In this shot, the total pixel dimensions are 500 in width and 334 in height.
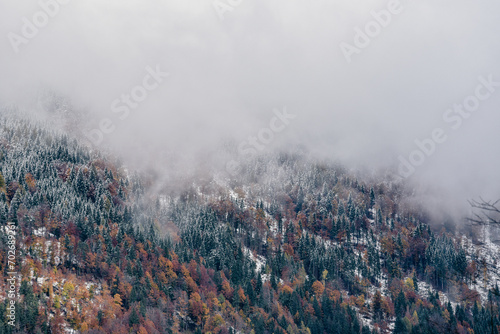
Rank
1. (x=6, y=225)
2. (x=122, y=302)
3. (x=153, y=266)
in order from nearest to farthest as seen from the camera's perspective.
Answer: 1. (x=122, y=302)
2. (x=6, y=225)
3. (x=153, y=266)

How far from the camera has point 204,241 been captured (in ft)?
581

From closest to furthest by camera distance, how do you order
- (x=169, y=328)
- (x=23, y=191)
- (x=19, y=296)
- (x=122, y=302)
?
(x=19, y=296), (x=169, y=328), (x=122, y=302), (x=23, y=191)

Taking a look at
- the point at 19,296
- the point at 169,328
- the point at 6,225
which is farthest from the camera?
the point at 6,225

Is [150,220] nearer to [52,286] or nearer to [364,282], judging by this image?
[52,286]

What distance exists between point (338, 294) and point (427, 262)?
78.2 metres

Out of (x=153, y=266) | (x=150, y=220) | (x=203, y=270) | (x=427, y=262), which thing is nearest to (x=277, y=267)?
(x=203, y=270)

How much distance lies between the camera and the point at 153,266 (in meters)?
134

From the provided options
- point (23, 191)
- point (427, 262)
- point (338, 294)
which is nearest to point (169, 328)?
point (338, 294)

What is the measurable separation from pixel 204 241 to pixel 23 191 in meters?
80.4

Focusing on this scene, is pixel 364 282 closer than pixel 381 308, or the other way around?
pixel 381 308

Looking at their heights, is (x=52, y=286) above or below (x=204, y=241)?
below

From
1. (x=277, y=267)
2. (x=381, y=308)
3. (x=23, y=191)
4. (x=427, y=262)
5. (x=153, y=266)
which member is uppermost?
(x=427, y=262)

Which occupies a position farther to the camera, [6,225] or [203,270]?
[203,270]

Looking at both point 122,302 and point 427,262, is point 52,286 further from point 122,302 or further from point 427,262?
point 427,262
